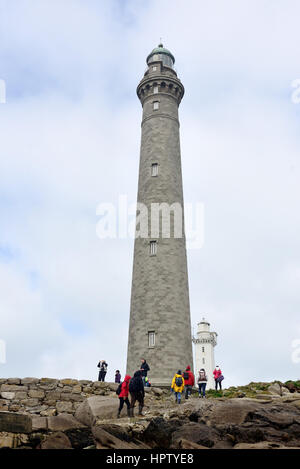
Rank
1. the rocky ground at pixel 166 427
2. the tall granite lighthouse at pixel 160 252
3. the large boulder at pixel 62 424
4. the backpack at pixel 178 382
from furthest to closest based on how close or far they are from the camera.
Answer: the tall granite lighthouse at pixel 160 252
the backpack at pixel 178 382
the large boulder at pixel 62 424
the rocky ground at pixel 166 427

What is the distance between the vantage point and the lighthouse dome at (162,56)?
42.7 meters

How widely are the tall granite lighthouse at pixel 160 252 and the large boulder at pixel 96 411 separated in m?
11.5

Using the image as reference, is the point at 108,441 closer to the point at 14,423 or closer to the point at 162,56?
the point at 14,423

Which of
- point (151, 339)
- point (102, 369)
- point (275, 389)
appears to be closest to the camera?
point (275, 389)

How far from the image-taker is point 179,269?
1286 inches

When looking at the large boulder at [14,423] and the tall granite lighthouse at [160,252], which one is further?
the tall granite lighthouse at [160,252]

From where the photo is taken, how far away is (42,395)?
21.0 m

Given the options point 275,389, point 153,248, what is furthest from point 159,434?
point 153,248

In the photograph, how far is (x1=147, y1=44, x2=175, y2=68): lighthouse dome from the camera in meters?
42.7

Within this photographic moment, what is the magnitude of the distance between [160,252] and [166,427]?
64.8 ft

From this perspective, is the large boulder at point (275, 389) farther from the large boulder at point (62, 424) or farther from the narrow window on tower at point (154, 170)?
the narrow window on tower at point (154, 170)

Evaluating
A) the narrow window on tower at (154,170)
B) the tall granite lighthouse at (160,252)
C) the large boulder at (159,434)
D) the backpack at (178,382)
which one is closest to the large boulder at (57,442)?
the large boulder at (159,434)
